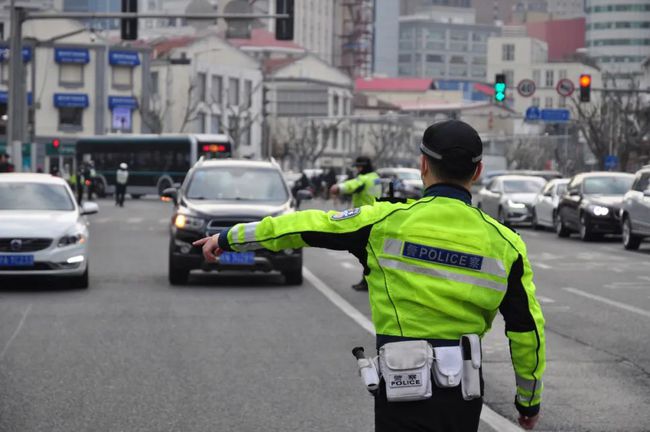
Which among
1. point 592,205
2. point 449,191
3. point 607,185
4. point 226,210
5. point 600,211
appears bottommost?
point 600,211

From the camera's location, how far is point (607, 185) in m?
34.3

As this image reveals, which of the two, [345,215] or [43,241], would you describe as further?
Answer: [43,241]

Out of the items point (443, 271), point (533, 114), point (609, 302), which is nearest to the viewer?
point (443, 271)

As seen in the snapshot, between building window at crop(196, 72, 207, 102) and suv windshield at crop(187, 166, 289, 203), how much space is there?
92.9 metres

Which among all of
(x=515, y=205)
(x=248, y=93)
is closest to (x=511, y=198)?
(x=515, y=205)

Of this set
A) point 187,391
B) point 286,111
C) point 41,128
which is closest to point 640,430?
point 187,391

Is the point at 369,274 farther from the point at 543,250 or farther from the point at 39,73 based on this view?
the point at 39,73

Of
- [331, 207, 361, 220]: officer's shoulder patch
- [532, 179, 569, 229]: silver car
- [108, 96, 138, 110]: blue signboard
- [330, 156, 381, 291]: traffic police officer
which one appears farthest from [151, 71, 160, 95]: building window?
[331, 207, 361, 220]: officer's shoulder patch

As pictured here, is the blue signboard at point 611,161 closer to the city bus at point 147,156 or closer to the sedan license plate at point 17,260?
the city bus at point 147,156

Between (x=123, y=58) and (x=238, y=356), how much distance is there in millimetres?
92211

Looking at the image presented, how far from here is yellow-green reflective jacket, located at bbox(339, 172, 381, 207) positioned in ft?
60.1

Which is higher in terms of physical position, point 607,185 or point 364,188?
point 364,188

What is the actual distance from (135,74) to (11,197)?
279 ft

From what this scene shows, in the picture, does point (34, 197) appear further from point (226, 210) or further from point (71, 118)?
point (71, 118)
